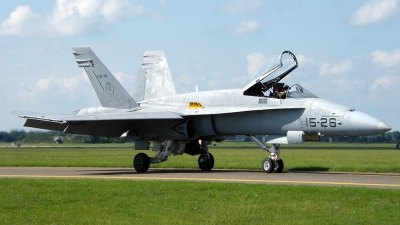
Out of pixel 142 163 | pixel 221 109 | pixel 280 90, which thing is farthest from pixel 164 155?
pixel 280 90

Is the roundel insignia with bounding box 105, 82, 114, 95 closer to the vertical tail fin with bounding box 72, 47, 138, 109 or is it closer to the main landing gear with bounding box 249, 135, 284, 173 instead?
the vertical tail fin with bounding box 72, 47, 138, 109

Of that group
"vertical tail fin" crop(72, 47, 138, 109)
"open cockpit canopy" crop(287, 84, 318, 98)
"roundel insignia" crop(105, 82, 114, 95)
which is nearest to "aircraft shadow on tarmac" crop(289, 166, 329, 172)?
"open cockpit canopy" crop(287, 84, 318, 98)

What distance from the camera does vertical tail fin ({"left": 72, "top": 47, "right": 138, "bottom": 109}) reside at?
20.3 m

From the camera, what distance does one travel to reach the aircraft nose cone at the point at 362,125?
1491 centimetres

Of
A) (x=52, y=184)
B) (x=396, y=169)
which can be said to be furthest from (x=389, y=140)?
(x=52, y=184)

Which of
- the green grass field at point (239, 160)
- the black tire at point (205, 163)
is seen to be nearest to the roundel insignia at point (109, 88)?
the green grass field at point (239, 160)

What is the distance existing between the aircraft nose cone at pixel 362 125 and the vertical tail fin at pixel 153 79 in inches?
313

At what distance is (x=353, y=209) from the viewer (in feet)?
30.4

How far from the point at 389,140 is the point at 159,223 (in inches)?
4290

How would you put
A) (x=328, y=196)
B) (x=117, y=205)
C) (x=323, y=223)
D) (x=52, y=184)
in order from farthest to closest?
(x=52, y=184) → (x=328, y=196) → (x=117, y=205) → (x=323, y=223)

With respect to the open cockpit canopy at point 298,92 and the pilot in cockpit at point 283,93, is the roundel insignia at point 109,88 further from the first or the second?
the open cockpit canopy at point 298,92

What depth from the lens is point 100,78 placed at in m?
20.5

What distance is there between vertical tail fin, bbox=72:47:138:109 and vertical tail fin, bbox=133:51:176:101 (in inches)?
72.5

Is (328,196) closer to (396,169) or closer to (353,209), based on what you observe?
(353,209)
